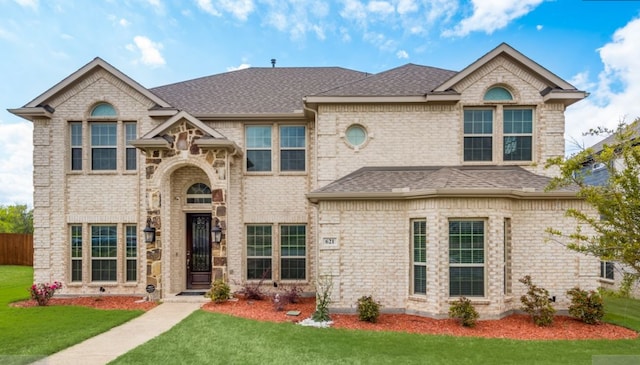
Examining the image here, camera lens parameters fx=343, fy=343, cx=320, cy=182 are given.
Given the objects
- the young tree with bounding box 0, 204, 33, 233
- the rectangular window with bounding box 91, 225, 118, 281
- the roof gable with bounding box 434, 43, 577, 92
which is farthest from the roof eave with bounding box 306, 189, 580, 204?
the young tree with bounding box 0, 204, 33, 233

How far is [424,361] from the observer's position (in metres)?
5.98

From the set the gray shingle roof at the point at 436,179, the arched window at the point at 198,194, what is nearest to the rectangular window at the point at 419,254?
the gray shingle roof at the point at 436,179

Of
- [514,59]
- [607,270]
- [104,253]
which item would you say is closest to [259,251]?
[104,253]

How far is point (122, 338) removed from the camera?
7.32 m

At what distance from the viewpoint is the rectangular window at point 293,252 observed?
11.8 meters

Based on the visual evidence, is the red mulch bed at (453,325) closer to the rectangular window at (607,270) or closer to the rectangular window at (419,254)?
the rectangular window at (419,254)

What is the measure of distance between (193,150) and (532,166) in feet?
34.9

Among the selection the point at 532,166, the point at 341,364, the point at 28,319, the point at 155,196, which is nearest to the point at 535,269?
the point at 532,166

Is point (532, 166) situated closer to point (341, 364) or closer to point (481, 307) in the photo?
point (481, 307)

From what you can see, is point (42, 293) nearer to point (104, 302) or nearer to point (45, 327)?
point (104, 302)

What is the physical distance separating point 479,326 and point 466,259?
1.56 m

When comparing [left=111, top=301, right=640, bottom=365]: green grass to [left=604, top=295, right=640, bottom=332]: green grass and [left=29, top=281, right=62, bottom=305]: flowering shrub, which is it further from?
[left=29, top=281, right=62, bottom=305]: flowering shrub

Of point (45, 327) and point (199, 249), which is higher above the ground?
point (199, 249)

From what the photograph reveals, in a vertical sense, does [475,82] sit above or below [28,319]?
above
